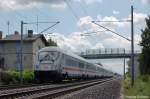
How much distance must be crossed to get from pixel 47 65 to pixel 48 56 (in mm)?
1108

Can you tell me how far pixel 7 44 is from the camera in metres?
94.7

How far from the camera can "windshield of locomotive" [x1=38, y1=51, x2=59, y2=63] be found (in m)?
47.2

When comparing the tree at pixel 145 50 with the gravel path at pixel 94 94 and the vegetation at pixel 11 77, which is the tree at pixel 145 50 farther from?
the gravel path at pixel 94 94

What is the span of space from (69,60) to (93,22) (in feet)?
34.6

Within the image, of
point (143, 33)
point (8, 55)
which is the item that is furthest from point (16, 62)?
point (143, 33)

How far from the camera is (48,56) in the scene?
47.6m

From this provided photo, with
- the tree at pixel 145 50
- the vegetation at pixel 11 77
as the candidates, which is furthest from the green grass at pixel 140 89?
the vegetation at pixel 11 77

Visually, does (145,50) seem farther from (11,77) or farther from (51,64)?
(11,77)

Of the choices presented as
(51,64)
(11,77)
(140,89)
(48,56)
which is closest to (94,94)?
(140,89)

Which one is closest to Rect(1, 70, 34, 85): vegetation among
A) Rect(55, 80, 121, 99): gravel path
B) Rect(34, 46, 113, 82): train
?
Rect(34, 46, 113, 82): train

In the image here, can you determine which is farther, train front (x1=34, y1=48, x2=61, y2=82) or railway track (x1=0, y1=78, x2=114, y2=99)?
train front (x1=34, y1=48, x2=61, y2=82)

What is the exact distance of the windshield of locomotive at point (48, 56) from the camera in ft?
→ 155

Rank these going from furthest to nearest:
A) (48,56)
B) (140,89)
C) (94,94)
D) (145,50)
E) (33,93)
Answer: (145,50)
(48,56)
(94,94)
(33,93)
(140,89)

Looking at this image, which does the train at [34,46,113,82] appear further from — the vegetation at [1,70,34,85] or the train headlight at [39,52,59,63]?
the vegetation at [1,70,34,85]
